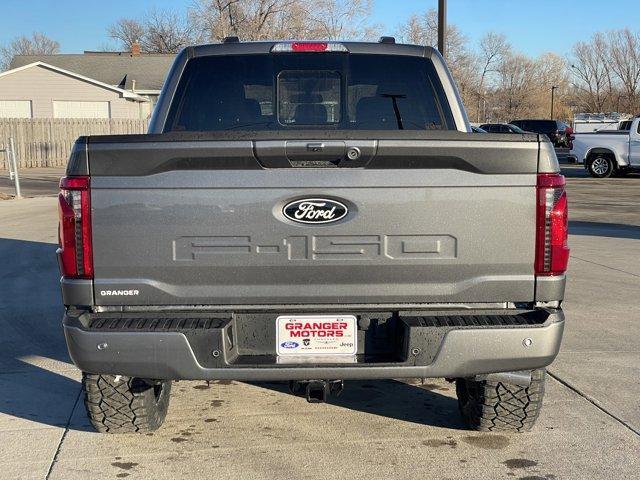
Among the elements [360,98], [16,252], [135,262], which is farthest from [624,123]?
[135,262]

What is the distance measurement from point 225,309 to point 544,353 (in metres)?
1.45

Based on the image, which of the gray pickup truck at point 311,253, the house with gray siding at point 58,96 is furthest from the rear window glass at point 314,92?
the house with gray siding at point 58,96

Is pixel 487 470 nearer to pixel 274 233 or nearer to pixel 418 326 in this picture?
pixel 418 326

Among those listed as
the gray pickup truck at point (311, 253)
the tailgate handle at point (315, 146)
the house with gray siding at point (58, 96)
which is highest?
the house with gray siding at point (58, 96)

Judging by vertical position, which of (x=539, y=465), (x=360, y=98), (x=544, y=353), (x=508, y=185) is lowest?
(x=539, y=465)

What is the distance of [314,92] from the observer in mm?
5105

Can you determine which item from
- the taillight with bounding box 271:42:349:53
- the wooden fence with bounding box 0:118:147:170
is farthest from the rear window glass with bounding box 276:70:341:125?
the wooden fence with bounding box 0:118:147:170

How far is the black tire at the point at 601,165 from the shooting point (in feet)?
85.6

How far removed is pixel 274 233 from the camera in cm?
363

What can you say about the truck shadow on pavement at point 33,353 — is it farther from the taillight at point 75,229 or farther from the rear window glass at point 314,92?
the rear window glass at point 314,92

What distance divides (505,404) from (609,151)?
2322cm

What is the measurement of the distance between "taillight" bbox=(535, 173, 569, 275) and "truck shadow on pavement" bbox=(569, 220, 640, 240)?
9958 millimetres

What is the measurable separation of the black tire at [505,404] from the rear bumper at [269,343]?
0.64m

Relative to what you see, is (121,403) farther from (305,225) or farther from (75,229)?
(305,225)
